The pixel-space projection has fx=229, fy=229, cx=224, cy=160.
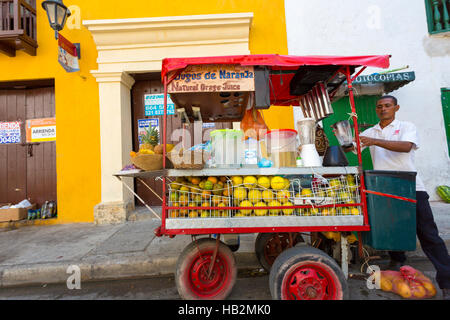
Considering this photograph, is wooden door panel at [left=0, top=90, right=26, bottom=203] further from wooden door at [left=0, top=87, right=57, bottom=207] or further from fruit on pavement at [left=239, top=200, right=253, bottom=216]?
fruit on pavement at [left=239, top=200, right=253, bottom=216]

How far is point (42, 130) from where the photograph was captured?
5.96m

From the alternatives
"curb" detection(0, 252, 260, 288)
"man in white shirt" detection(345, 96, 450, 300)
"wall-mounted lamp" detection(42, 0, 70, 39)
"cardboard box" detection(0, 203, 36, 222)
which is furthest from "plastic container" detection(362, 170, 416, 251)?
"cardboard box" detection(0, 203, 36, 222)

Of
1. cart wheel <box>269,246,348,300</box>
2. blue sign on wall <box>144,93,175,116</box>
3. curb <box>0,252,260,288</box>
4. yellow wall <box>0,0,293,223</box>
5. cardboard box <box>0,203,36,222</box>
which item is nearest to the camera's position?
cart wheel <box>269,246,348,300</box>

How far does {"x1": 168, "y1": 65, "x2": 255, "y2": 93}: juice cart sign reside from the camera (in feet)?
7.87

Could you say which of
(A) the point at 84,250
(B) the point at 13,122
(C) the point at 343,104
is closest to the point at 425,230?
(C) the point at 343,104

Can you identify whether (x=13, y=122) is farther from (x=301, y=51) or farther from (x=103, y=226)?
(x=301, y=51)

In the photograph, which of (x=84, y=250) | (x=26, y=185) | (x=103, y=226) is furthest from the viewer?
(x=26, y=185)

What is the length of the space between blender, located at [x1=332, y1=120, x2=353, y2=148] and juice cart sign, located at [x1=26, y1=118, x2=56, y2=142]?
6.61 meters

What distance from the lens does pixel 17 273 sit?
332 centimetres

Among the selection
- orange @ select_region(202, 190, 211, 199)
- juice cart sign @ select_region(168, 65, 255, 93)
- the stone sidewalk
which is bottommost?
the stone sidewalk

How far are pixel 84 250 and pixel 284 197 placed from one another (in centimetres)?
354

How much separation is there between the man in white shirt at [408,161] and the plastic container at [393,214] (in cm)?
43

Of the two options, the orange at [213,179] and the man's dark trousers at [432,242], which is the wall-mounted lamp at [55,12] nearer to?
the orange at [213,179]

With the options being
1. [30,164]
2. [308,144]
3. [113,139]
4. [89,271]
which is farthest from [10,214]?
[308,144]
